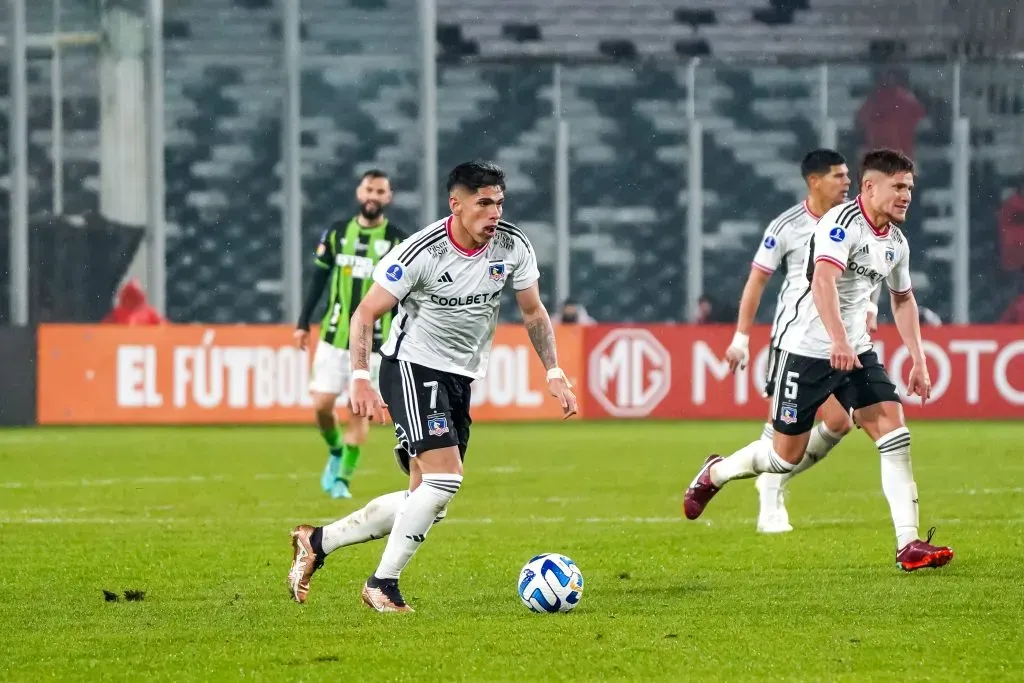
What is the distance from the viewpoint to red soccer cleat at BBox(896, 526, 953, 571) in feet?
27.2

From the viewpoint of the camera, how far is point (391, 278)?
7.46m

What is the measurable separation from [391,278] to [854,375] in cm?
272

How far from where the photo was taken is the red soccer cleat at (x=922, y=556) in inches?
326

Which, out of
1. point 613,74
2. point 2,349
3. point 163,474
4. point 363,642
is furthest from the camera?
point 613,74

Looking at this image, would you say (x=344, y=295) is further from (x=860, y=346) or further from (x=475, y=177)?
(x=475, y=177)

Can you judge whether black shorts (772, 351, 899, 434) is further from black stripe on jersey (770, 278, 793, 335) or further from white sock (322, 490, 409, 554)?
white sock (322, 490, 409, 554)

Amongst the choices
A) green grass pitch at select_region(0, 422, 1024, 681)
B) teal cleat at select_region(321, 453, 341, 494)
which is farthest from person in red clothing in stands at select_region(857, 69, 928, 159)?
teal cleat at select_region(321, 453, 341, 494)

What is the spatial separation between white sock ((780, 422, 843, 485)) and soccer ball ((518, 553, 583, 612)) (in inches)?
110

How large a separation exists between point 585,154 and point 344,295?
17341mm

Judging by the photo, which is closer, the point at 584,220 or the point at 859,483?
the point at 859,483

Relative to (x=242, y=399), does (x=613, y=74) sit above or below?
above

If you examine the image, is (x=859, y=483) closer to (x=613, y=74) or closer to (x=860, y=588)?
(x=860, y=588)

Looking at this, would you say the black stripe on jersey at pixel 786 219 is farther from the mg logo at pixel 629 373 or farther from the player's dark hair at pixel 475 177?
the mg logo at pixel 629 373

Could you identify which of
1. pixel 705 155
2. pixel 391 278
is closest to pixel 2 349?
pixel 705 155
